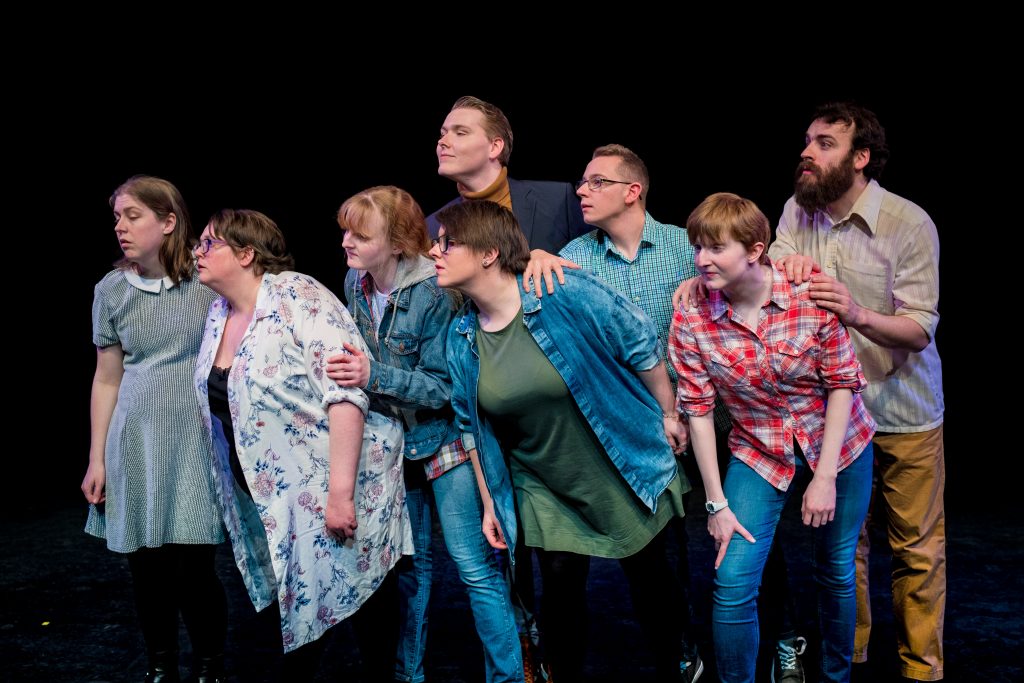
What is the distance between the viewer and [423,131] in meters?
4.87

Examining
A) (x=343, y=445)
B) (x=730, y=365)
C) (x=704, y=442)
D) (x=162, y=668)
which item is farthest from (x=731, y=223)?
(x=162, y=668)

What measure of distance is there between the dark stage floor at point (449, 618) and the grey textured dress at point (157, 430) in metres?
0.59

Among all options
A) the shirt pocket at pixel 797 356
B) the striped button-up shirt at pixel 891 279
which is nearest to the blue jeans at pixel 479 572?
the shirt pocket at pixel 797 356

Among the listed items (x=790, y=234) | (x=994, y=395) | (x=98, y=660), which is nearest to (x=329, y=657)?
(x=98, y=660)

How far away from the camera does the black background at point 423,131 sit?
15.4ft

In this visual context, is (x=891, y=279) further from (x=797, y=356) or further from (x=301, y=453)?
(x=301, y=453)

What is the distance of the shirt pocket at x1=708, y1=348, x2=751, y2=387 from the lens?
90.7 inches

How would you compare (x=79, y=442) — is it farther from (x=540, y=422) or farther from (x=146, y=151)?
(x=540, y=422)

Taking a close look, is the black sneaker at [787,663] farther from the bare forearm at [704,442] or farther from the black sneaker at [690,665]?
the bare forearm at [704,442]

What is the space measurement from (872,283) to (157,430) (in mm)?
2036

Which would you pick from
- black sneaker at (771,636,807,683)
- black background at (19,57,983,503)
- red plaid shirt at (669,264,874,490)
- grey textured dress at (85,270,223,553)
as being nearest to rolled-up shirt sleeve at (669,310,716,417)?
red plaid shirt at (669,264,874,490)

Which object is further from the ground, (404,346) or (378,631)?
(404,346)

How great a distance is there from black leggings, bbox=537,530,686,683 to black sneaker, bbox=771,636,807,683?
41 centimetres

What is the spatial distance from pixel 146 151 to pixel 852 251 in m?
3.68
